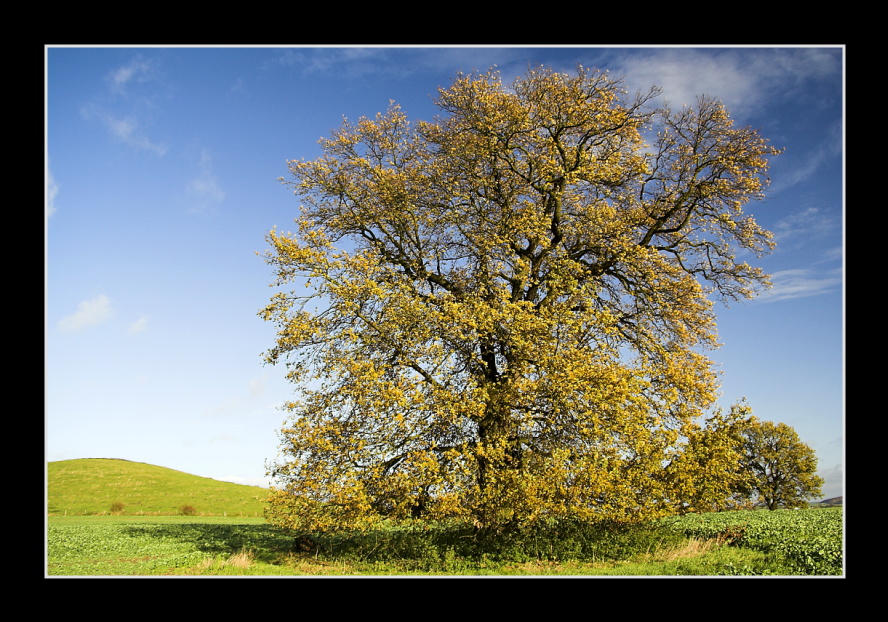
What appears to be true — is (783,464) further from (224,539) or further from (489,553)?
(224,539)

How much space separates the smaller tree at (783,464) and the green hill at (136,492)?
3973 cm

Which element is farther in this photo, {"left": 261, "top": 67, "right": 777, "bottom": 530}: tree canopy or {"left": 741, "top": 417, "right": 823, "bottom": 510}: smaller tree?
{"left": 741, "top": 417, "right": 823, "bottom": 510}: smaller tree

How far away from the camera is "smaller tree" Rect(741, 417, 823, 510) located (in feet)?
158

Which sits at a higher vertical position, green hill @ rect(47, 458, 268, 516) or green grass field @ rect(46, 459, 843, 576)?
green grass field @ rect(46, 459, 843, 576)

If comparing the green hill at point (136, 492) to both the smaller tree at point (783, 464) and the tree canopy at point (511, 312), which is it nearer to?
the tree canopy at point (511, 312)

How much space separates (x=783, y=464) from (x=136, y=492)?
5641 centimetres

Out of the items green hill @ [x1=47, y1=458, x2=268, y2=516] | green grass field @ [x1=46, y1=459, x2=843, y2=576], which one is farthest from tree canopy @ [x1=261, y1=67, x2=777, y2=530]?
green hill @ [x1=47, y1=458, x2=268, y2=516]

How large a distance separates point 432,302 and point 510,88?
8.65 metres

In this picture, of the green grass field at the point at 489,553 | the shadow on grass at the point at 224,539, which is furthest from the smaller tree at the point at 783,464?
the shadow on grass at the point at 224,539

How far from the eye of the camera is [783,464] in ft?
160

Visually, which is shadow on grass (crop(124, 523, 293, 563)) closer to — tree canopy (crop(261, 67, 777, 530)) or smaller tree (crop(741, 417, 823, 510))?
tree canopy (crop(261, 67, 777, 530))

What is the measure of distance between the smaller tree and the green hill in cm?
3973

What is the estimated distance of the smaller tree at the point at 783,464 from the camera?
4809cm
